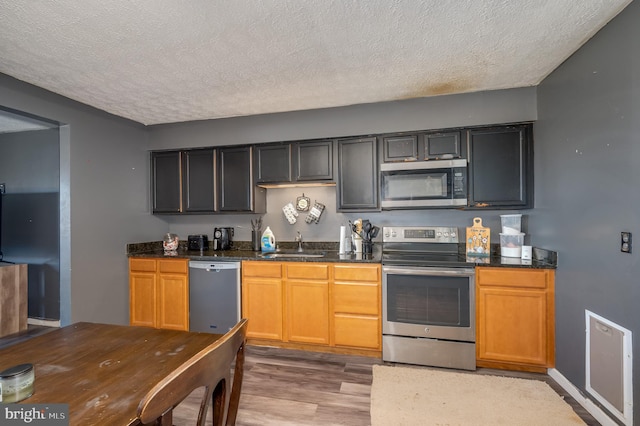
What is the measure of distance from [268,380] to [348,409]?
708 millimetres

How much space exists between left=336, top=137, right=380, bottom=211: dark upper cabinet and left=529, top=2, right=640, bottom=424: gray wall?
4.76 ft

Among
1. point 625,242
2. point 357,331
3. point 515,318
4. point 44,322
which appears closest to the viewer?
point 625,242

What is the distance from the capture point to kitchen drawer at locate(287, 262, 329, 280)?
279cm

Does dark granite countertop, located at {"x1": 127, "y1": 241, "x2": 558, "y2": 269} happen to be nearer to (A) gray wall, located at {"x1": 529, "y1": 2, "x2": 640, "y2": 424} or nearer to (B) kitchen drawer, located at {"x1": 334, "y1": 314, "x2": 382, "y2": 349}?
(A) gray wall, located at {"x1": 529, "y1": 2, "x2": 640, "y2": 424}

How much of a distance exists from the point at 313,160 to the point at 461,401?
243 cm

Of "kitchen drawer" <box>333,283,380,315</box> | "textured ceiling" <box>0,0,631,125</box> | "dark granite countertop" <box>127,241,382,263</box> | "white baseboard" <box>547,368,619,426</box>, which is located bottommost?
"white baseboard" <box>547,368,619,426</box>

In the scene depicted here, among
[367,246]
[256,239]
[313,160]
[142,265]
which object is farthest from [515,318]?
[142,265]

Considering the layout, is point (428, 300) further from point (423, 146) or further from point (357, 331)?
point (423, 146)

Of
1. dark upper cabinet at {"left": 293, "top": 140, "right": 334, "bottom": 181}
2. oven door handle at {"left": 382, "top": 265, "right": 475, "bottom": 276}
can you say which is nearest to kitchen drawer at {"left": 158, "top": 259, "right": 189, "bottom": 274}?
dark upper cabinet at {"left": 293, "top": 140, "right": 334, "bottom": 181}

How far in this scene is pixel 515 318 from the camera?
239 centimetres

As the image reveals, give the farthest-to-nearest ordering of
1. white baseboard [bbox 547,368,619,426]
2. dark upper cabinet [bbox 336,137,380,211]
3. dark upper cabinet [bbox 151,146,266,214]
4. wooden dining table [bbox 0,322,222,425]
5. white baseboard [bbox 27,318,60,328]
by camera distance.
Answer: white baseboard [bbox 27,318,60,328]
dark upper cabinet [bbox 151,146,266,214]
dark upper cabinet [bbox 336,137,380,211]
white baseboard [bbox 547,368,619,426]
wooden dining table [bbox 0,322,222,425]

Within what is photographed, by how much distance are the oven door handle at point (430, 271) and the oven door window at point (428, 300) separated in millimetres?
37

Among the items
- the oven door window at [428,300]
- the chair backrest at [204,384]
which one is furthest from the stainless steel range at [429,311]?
the chair backrest at [204,384]

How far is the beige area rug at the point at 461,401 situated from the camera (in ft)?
6.07
